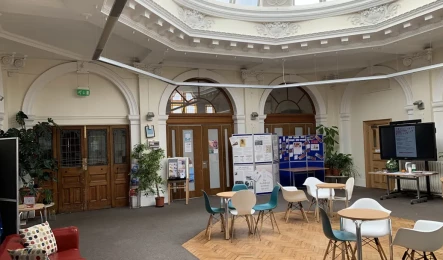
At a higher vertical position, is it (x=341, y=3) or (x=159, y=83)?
(x=341, y=3)

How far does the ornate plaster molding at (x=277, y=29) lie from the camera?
337 inches

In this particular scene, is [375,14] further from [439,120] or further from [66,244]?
[66,244]

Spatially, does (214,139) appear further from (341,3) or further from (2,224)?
(2,224)

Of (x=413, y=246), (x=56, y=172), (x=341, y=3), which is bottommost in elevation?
(x=413, y=246)

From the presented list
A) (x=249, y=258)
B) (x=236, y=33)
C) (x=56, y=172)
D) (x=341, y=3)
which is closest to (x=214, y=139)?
(x=236, y=33)

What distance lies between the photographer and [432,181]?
8438 mm

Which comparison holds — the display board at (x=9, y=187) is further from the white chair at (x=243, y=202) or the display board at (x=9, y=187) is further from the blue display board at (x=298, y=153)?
the blue display board at (x=298, y=153)

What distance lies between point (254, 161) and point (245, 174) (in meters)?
0.43

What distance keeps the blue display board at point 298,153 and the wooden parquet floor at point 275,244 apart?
3872mm

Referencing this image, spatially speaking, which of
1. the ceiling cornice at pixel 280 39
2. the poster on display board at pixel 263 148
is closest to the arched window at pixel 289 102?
the poster on display board at pixel 263 148

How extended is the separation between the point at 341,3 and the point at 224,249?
6.35m

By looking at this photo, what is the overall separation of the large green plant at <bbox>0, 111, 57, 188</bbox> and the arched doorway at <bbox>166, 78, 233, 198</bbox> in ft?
9.89

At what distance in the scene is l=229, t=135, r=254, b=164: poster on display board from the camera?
917 cm

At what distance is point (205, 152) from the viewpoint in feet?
31.3
